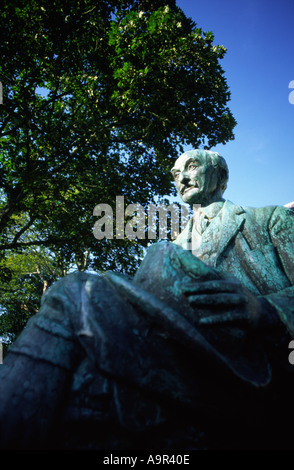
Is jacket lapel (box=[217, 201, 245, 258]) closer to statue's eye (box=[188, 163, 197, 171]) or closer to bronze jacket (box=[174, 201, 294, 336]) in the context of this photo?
bronze jacket (box=[174, 201, 294, 336])

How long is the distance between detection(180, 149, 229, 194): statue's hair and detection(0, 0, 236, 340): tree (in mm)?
4663

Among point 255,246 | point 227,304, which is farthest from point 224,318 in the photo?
point 255,246

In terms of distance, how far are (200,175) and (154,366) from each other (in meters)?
1.78

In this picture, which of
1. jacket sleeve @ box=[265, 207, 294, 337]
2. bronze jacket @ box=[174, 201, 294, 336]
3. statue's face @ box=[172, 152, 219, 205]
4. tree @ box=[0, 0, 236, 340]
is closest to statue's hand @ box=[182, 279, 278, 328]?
jacket sleeve @ box=[265, 207, 294, 337]

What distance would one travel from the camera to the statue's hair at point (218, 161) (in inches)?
95.7

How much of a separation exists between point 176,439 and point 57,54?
790 centimetres

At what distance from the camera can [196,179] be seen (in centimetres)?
241

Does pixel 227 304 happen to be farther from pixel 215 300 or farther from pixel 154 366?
pixel 154 366

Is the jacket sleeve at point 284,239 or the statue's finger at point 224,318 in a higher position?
the jacket sleeve at point 284,239

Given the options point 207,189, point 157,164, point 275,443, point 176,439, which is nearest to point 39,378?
point 176,439

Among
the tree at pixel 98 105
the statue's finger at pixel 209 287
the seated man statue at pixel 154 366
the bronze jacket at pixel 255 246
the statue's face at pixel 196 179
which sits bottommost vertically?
the seated man statue at pixel 154 366

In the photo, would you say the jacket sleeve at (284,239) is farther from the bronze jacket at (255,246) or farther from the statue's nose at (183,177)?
the statue's nose at (183,177)

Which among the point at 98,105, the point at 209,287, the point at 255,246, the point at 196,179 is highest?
the point at 98,105

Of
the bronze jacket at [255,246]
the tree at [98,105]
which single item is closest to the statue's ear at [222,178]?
the bronze jacket at [255,246]
